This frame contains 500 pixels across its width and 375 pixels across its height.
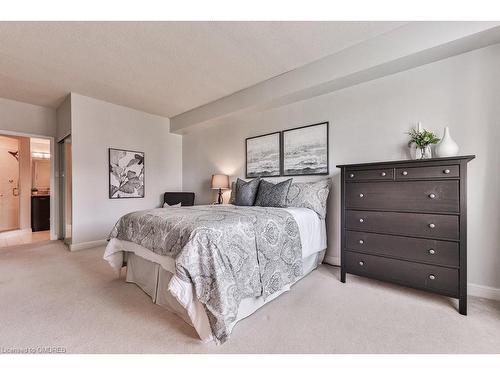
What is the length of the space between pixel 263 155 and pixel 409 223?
2.25 metres

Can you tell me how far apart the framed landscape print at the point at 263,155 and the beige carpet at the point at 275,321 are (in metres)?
1.80

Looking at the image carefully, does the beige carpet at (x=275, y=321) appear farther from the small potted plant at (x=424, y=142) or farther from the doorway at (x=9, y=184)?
the doorway at (x=9, y=184)

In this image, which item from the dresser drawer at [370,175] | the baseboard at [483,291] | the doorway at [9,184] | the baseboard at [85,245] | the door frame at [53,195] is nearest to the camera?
the baseboard at [483,291]

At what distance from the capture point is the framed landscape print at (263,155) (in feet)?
11.8

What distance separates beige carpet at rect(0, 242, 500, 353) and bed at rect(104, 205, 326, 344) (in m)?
0.14

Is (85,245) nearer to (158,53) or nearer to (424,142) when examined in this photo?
(158,53)

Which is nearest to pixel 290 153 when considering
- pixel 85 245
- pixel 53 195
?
pixel 85 245

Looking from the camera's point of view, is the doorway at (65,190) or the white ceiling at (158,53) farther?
the doorway at (65,190)

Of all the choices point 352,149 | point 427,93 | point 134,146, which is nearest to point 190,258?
point 352,149

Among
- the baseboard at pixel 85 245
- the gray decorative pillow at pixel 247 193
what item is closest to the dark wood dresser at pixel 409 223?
the gray decorative pillow at pixel 247 193

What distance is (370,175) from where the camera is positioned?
90.2 inches

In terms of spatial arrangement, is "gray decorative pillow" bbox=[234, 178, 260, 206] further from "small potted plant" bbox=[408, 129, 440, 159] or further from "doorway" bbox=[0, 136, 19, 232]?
"doorway" bbox=[0, 136, 19, 232]

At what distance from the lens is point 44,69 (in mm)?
2980

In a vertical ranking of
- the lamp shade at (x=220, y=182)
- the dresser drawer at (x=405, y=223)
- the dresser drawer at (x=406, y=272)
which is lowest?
the dresser drawer at (x=406, y=272)
